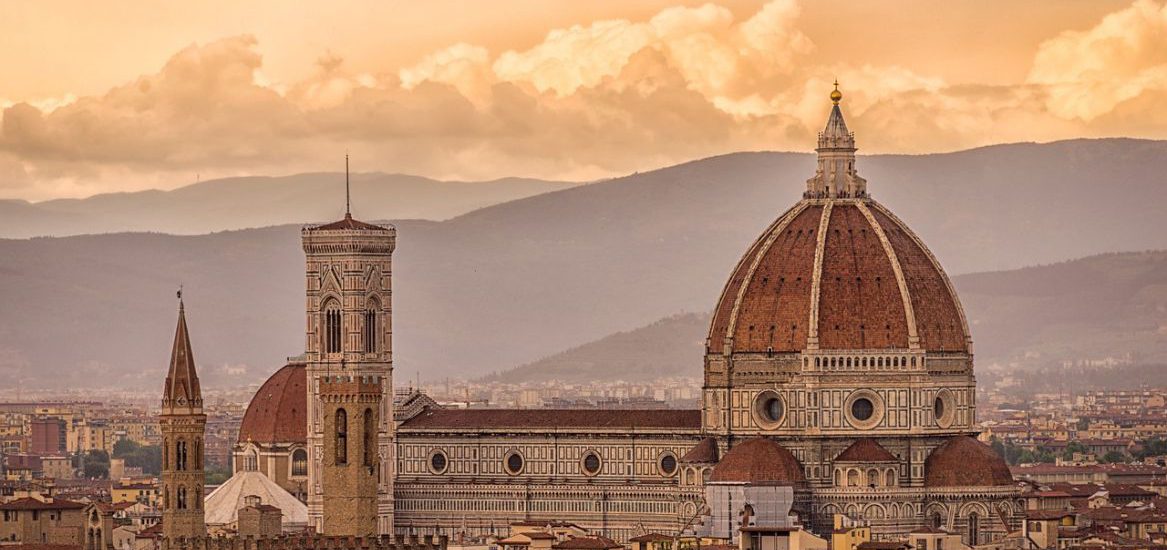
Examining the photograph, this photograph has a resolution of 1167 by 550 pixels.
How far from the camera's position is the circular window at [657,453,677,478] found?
409 feet

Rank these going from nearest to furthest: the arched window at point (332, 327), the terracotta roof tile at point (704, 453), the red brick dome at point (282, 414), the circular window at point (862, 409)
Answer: the circular window at point (862, 409) < the terracotta roof tile at point (704, 453) < the arched window at point (332, 327) < the red brick dome at point (282, 414)

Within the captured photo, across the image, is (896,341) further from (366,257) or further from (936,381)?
(366,257)

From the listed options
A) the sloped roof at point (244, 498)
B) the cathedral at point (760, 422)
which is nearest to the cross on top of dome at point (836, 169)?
the cathedral at point (760, 422)

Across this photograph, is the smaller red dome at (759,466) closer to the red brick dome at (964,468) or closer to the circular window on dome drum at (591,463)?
the red brick dome at (964,468)

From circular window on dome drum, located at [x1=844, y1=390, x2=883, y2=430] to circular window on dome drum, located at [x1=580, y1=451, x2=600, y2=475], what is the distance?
31.9ft

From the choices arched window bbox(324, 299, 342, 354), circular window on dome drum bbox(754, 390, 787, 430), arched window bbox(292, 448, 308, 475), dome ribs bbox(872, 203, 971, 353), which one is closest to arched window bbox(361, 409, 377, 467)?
circular window on dome drum bbox(754, 390, 787, 430)

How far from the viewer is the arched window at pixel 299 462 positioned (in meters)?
137

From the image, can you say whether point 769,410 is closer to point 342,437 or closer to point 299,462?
point 342,437

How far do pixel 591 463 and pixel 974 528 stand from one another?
1435 cm

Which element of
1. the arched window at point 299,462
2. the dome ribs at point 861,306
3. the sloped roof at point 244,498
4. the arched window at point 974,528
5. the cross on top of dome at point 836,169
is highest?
the cross on top of dome at point 836,169

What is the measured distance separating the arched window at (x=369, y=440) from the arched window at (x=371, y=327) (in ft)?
79.2

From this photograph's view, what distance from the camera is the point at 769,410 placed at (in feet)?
400

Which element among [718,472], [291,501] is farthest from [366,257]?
[718,472]

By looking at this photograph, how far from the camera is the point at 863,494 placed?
118812mm
